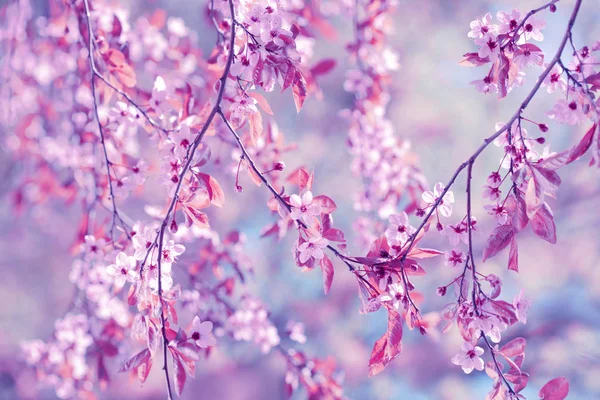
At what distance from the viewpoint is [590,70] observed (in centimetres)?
65

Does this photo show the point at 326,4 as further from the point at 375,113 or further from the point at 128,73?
the point at 128,73

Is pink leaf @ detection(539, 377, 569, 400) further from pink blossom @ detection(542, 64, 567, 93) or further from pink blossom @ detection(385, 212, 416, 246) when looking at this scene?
pink blossom @ detection(542, 64, 567, 93)

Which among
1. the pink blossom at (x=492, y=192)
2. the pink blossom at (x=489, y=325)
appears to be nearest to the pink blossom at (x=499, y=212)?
the pink blossom at (x=492, y=192)

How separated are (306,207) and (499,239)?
255 millimetres

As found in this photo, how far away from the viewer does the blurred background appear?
228 centimetres

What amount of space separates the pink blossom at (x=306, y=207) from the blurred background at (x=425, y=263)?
1688 mm

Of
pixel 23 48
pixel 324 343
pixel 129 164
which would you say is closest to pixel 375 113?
pixel 129 164

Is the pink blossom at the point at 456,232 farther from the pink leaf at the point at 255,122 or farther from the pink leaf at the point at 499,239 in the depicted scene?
the pink leaf at the point at 255,122

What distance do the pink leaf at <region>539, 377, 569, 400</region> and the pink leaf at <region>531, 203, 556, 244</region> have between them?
21cm

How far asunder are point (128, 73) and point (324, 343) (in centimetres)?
194

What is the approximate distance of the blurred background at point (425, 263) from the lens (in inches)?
89.7

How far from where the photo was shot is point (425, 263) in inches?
94.5

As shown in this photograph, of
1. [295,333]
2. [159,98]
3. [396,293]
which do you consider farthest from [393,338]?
[295,333]

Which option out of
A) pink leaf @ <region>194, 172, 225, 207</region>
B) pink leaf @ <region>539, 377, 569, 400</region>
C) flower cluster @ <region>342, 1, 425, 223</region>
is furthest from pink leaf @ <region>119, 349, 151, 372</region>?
flower cluster @ <region>342, 1, 425, 223</region>
